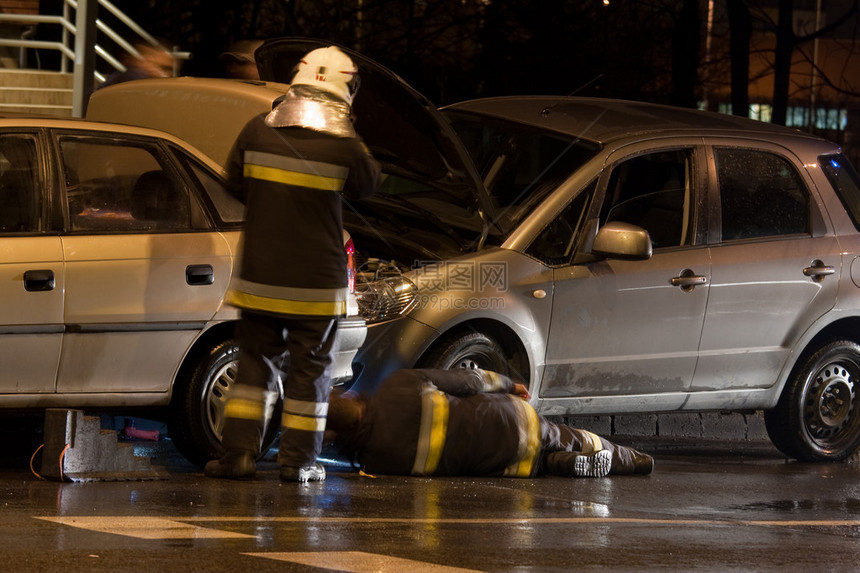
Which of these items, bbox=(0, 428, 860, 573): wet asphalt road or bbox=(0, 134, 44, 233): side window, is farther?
bbox=(0, 134, 44, 233): side window

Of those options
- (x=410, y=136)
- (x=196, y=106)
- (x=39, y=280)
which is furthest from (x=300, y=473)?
(x=196, y=106)

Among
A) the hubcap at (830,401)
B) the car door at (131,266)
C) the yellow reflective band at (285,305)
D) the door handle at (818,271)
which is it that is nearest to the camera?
the yellow reflective band at (285,305)

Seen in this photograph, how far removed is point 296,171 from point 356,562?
2219 millimetres

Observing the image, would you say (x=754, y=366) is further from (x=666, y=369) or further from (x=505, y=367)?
(x=505, y=367)

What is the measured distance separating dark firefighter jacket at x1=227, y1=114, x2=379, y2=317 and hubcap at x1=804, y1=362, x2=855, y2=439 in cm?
393

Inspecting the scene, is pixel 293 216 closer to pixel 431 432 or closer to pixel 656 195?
pixel 431 432

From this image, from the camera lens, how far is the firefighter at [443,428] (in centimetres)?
677

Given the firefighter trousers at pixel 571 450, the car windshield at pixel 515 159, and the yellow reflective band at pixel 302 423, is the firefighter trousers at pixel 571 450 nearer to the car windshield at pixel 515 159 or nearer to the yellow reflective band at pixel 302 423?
the car windshield at pixel 515 159

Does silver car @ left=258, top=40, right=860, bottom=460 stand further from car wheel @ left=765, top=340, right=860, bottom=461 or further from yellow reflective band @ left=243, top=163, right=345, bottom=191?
yellow reflective band @ left=243, top=163, right=345, bottom=191

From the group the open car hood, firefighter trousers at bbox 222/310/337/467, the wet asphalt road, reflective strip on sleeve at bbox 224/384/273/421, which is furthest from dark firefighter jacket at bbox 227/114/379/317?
the open car hood

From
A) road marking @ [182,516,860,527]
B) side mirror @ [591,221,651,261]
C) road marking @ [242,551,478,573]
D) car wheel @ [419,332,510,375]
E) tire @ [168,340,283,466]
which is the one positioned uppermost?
side mirror @ [591,221,651,261]

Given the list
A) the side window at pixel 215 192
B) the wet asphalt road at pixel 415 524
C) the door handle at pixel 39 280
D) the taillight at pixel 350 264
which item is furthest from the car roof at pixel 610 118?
the door handle at pixel 39 280

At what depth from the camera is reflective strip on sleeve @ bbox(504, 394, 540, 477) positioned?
23.1 feet

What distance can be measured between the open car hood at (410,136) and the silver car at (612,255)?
12mm
